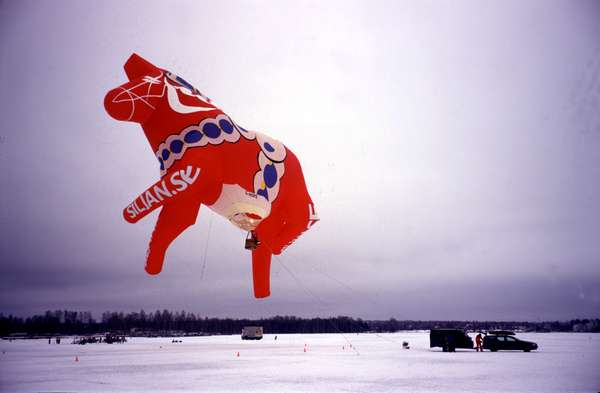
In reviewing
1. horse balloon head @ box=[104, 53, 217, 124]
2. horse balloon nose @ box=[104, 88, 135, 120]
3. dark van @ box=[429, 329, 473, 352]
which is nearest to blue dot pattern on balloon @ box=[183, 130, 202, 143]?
horse balloon head @ box=[104, 53, 217, 124]

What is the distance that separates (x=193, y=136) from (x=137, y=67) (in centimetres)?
127

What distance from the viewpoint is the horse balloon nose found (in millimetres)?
5609

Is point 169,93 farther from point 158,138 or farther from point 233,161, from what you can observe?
point 233,161

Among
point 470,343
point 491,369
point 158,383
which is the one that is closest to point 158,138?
point 158,383

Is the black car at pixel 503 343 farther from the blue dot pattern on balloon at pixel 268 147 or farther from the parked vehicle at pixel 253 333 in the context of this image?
the parked vehicle at pixel 253 333

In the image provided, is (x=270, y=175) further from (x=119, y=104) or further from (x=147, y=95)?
(x=119, y=104)

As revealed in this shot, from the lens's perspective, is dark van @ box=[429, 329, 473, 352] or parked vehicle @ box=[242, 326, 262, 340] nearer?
dark van @ box=[429, 329, 473, 352]

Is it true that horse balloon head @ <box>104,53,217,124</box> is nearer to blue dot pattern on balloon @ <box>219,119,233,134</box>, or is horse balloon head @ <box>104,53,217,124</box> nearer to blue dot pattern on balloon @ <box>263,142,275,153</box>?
blue dot pattern on balloon @ <box>219,119,233,134</box>

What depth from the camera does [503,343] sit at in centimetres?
2094

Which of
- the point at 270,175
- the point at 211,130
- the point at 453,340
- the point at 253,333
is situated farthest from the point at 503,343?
the point at 253,333

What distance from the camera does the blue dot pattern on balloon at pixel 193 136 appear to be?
601 centimetres

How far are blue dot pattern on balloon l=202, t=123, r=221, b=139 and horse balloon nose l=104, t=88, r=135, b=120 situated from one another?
86 centimetres

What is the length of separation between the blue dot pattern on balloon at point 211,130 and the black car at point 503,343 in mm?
18496

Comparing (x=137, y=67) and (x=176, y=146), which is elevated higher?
(x=137, y=67)
